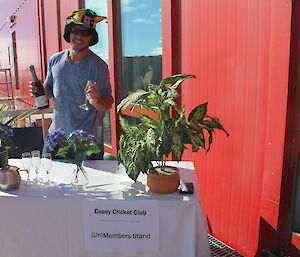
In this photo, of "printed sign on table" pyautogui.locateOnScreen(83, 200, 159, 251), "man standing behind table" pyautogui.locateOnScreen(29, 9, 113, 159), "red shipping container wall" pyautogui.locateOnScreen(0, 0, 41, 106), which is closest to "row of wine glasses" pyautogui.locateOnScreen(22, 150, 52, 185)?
"printed sign on table" pyautogui.locateOnScreen(83, 200, 159, 251)

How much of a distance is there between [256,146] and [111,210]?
1086 mm

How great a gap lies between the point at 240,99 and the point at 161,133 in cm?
91

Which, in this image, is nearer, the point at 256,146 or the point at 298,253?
the point at 298,253

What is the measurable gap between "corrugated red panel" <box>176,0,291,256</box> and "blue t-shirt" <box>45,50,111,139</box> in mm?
735

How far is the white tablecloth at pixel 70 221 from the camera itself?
152 cm

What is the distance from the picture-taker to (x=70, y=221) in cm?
158

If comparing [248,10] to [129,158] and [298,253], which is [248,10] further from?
[298,253]

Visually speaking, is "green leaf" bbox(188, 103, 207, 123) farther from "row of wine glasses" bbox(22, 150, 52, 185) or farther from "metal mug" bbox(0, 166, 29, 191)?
"metal mug" bbox(0, 166, 29, 191)

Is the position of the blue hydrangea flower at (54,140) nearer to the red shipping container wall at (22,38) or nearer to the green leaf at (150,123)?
the green leaf at (150,123)

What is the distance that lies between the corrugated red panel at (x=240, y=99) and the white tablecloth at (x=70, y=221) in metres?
0.65

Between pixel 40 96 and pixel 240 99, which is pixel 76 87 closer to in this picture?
pixel 40 96

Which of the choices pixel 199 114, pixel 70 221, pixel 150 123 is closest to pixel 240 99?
pixel 199 114

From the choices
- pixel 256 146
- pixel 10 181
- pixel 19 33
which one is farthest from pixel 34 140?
pixel 19 33

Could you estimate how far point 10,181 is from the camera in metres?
1.66
